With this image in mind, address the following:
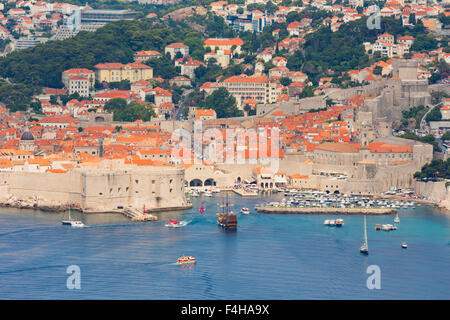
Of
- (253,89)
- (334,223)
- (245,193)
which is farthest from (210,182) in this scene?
(253,89)

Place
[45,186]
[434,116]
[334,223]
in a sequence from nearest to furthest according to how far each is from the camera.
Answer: [334,223]
[45,186]
[434,116]

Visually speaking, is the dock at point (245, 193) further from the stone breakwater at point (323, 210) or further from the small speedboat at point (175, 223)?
the small speedboat at point (175, 223)

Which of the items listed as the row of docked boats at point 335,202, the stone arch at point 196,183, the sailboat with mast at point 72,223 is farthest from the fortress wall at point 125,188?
the stone arch at point 196,183

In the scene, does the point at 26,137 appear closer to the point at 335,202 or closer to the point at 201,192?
the point at 201,192

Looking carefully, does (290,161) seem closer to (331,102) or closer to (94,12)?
(331,102)

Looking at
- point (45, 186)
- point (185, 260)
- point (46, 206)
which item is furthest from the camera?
point (45, 186)

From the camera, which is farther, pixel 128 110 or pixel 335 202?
pixel 128 110
